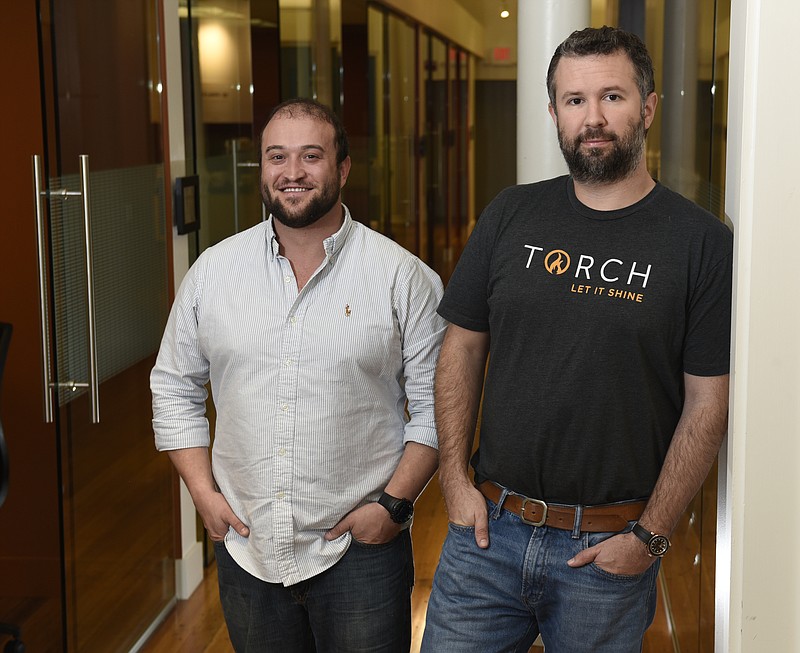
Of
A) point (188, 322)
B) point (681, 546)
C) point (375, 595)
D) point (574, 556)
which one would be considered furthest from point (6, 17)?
point (681, 546)

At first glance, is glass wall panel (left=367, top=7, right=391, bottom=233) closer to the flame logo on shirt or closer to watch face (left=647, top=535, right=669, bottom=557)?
the flame logo on shirt

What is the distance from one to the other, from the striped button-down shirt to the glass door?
81 cm

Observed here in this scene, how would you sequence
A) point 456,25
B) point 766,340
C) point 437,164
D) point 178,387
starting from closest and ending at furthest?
point 766,340 < point 178,387 < point 456,25 < point 437,164

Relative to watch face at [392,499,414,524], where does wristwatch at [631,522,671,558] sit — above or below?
above

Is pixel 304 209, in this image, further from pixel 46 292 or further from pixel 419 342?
pixel 46 292

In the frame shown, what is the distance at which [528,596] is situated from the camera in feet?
6.22

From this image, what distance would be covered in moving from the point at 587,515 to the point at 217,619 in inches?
80.4

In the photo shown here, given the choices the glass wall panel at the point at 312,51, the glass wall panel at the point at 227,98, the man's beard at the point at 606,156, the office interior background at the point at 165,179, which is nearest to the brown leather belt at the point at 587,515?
the office interior background at the point at 165,179

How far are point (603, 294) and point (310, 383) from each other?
60cm

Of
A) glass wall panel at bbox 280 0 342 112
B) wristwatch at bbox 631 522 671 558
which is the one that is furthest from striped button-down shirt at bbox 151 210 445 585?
glass wall panel at bbox 280 0 342 112

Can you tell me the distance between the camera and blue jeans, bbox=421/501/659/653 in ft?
6.09


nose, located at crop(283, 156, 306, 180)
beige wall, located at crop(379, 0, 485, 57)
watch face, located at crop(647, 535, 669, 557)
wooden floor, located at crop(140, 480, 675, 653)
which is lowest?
wooden floor, located at crop(140, 480, 675, 653)

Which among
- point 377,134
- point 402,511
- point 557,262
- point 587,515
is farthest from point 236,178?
point 587,515

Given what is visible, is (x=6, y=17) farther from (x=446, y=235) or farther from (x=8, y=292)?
(x=446, y=235)
